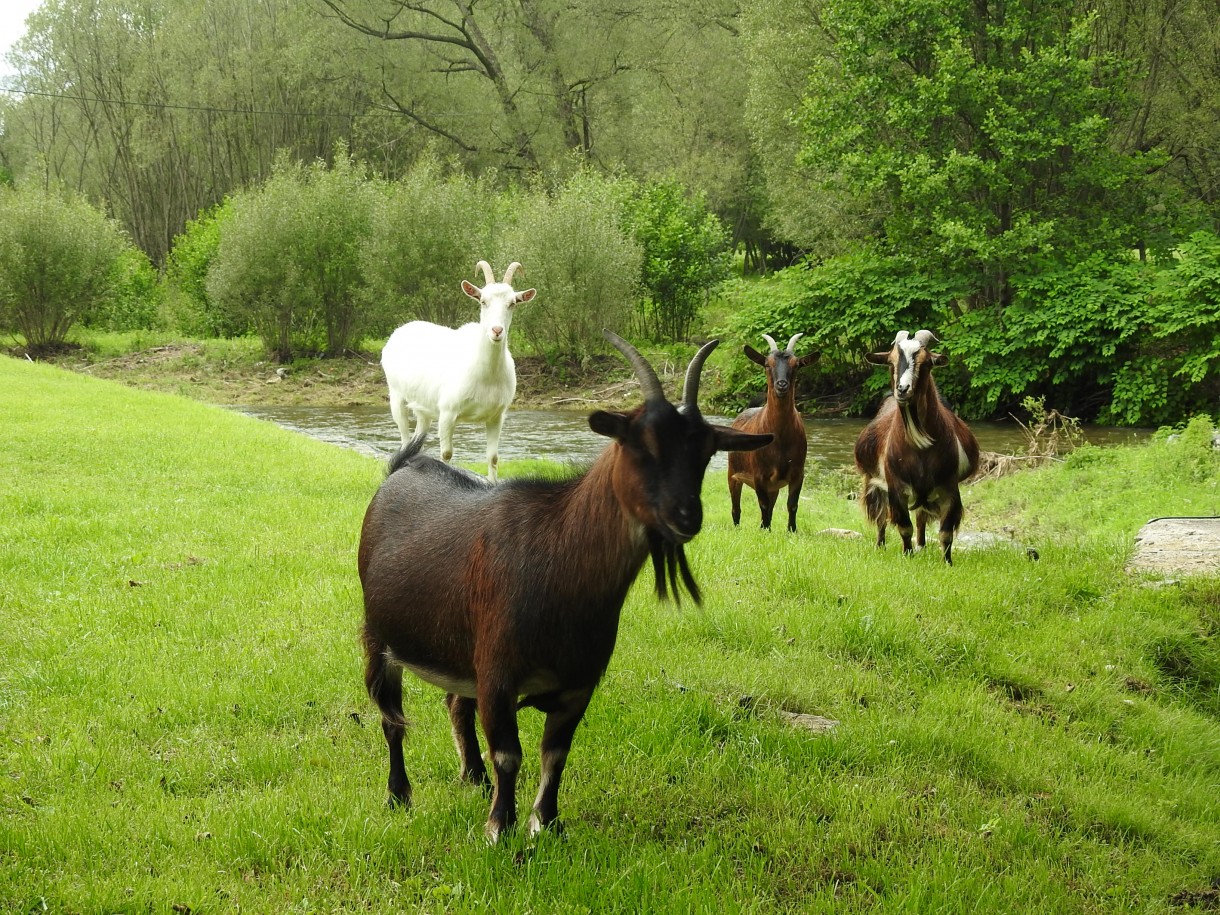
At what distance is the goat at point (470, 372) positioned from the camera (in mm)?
11367

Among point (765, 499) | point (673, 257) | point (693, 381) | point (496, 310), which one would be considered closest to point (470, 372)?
point (496, 310)

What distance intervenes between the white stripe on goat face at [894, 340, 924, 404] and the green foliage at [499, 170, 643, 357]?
21.3m

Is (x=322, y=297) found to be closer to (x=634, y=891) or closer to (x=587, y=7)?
(x=587, y=7)

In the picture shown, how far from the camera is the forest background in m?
23.0

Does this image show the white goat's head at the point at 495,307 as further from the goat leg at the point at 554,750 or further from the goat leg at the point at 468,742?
the goat leg at the point at 554,750

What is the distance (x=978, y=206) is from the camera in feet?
79.6

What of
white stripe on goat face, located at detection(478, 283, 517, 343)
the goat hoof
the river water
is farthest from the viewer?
the river water

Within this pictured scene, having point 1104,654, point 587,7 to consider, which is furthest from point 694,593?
point 587,7

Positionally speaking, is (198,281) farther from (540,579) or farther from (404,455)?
(540,579)

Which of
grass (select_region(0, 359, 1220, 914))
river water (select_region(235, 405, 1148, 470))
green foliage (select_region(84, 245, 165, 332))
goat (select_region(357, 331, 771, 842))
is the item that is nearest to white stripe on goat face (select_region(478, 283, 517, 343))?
grass (select_region(0, 359, 1220, 914))

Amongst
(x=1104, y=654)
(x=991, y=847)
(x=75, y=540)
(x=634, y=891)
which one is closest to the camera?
(x=634, y=891)

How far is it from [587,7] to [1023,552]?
1531 inches

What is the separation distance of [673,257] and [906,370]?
1055 inches

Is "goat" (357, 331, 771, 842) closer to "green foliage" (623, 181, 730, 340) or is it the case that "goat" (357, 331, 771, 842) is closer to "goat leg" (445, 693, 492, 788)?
"goat leg" (445, 693, 492, 788)
